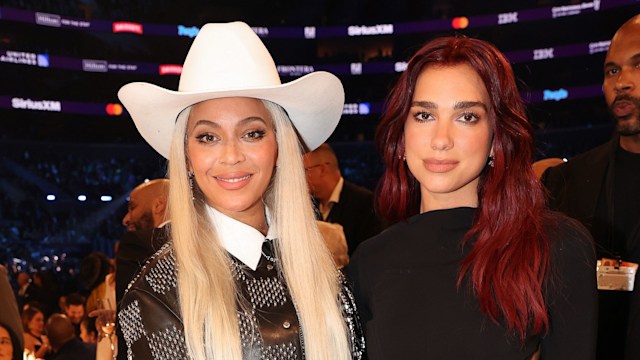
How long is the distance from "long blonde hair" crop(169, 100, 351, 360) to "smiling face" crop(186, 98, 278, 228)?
0.05 meters

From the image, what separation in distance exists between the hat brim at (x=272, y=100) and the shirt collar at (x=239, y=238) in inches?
→ 12.7

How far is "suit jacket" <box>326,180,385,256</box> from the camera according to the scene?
5.19m

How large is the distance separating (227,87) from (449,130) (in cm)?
63

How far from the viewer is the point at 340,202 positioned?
5258 mm

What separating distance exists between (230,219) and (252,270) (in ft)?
0.52

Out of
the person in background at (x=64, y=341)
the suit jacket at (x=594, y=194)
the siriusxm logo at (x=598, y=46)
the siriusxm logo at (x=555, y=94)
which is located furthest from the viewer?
the siriusxm logo at (x=555, y=94)

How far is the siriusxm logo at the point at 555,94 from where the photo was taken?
32.3ft

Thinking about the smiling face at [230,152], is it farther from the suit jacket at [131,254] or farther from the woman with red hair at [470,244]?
the suit jacket at [131,254]

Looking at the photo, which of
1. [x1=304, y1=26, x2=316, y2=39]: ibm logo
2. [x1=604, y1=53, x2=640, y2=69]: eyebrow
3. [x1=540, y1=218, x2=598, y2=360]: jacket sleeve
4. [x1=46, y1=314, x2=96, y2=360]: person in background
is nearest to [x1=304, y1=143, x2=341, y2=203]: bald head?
[x1=46, y1=314, x2=96, y2=360]: person in background

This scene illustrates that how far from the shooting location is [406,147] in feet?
7.84

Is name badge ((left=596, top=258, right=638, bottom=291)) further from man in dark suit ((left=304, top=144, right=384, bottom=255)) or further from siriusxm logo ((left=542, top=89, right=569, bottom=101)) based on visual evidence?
siriusxm logo ((left=542, top=89, right=569, bottom=101))

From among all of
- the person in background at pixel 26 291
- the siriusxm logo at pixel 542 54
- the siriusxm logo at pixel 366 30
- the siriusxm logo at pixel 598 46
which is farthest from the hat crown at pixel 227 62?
the siriusxm logo at pixel 366 30

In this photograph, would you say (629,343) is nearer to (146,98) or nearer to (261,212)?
(261,212)

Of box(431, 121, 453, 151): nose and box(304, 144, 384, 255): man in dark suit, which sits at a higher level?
box(431, 121, 453, 151): nose
